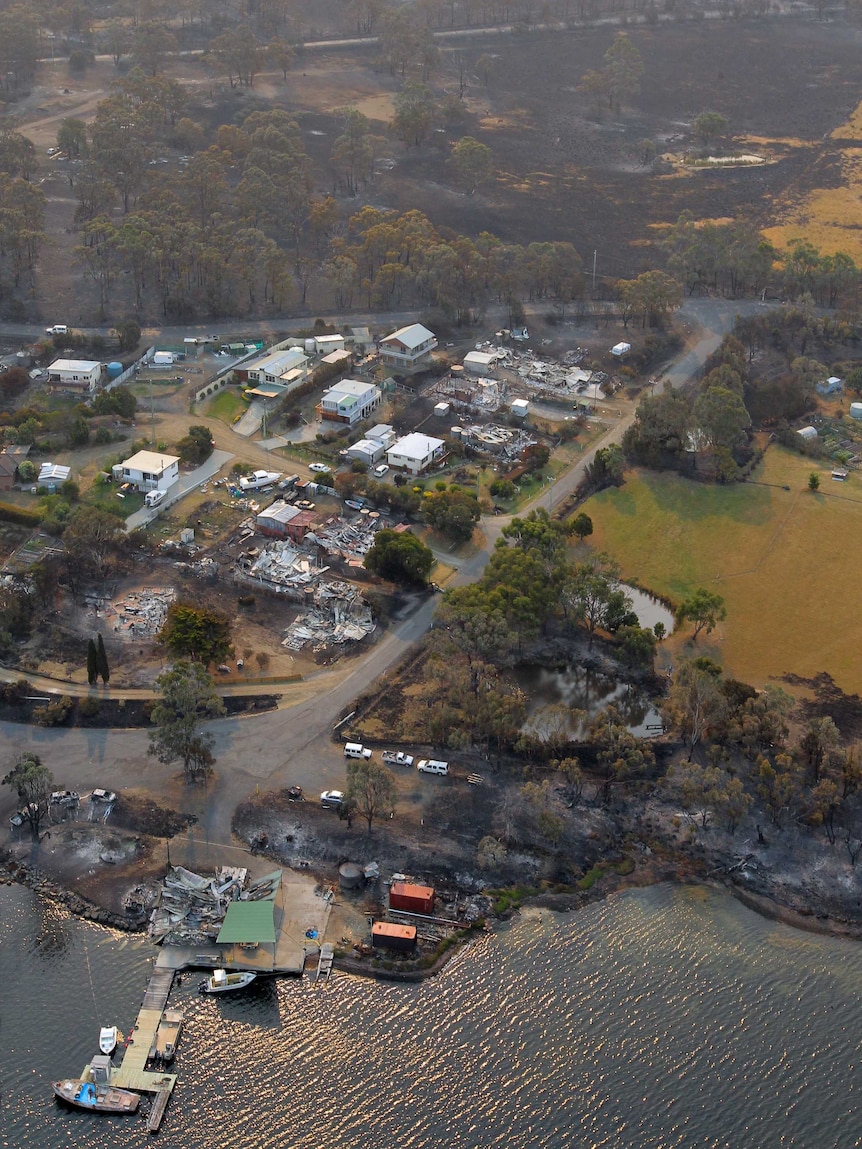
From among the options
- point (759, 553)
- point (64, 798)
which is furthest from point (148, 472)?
point (759, 553)

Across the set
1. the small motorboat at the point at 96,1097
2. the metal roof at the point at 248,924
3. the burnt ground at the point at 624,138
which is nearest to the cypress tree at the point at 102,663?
the metal roof at the point at 248,924

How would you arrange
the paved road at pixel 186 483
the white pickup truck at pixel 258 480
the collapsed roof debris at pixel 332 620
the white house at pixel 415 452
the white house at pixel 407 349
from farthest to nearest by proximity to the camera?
1. the white house at pixel 407 349
2. the white house at pixel 415 452
3. the white pickup truck at pixel 258 480
4. the paved road at pixel 186 483
5. the collapsed roof debris at pixel 332 620

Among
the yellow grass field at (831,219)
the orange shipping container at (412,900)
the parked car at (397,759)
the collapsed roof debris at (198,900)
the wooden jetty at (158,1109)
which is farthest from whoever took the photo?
the yellow grass field at (831,219)

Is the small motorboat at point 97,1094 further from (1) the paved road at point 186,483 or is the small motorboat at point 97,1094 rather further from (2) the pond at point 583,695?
(1) the paved road at point 186,483

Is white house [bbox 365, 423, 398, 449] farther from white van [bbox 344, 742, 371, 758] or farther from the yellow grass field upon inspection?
the yellow grass field

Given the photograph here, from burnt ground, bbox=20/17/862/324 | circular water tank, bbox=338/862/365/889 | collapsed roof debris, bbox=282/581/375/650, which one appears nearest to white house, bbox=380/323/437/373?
burnt ground, bbox=20/17/862/324

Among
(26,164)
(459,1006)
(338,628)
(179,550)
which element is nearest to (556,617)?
(338,628)

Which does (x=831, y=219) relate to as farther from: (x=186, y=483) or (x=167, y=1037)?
(x=167, y=1037)
